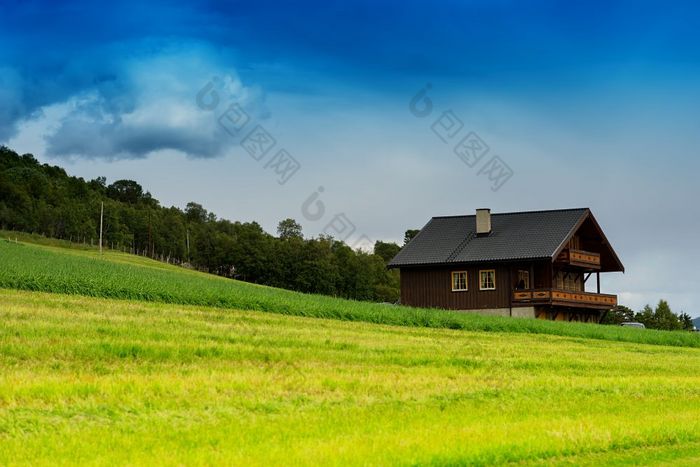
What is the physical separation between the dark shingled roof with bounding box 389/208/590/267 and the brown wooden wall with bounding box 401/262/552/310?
990mm

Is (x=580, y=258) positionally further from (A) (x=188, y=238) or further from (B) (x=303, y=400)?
(A) (x=188, y=238)

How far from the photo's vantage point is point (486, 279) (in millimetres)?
58031

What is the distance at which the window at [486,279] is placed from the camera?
57.8m

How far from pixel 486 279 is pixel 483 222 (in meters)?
3.95

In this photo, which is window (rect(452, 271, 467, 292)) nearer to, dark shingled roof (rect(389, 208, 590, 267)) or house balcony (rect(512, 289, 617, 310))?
dark shingled roof (rect(389, 208, 590, 267))

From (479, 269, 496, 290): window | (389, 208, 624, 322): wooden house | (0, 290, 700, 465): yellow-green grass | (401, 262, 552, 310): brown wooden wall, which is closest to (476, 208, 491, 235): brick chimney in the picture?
(389, 208, 624, 322): wooden house

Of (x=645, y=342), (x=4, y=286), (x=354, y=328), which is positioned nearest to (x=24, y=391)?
(x=354, y=328)

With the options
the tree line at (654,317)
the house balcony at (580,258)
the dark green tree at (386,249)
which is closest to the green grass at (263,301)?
the house balcony at (580,258)

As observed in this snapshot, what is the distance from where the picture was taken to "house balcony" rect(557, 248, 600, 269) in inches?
2270

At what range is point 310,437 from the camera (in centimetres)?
1212

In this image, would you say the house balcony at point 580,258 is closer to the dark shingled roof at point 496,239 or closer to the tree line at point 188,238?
the dark shingled roof at point 496,239

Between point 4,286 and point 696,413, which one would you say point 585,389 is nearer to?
point 696,413

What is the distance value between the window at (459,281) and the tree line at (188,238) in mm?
51862

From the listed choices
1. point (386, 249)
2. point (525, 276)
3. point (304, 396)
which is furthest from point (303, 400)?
point (386, 249)
